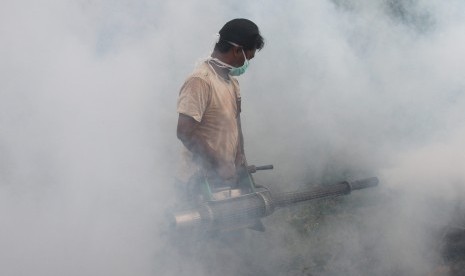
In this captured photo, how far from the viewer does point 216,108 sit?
3.17 meters

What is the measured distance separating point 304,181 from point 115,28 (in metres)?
2.93

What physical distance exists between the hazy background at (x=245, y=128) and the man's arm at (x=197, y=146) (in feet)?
1.43

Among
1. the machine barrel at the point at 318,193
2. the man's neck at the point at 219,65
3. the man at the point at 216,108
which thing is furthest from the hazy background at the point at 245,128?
the man's neck at the point at 219,65

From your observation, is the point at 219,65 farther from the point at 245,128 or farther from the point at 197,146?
the point at 245,128

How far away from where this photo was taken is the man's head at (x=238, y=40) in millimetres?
3188

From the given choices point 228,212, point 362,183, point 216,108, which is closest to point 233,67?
point 216,108

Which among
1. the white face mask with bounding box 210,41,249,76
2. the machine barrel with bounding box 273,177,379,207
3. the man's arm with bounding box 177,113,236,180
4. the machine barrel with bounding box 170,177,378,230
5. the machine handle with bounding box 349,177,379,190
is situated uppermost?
the white face mask with bounding box 210,41,249,76

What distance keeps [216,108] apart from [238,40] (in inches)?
19.8

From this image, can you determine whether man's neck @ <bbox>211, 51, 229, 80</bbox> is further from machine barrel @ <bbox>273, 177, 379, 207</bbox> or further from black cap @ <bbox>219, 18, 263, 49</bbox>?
machine barrel @ <bbox>273, 177, 379, 207</bbox>

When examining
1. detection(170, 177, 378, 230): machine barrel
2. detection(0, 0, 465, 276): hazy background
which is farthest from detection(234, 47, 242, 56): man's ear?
detection(0, 0, 465, 276): hazy background

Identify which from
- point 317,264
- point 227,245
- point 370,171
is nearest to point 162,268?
point 227,245

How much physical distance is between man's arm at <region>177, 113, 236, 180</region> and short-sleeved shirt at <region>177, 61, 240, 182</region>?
4cm

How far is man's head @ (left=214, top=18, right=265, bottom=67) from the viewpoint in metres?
3.19

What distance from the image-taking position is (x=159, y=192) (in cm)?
344
